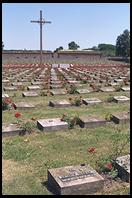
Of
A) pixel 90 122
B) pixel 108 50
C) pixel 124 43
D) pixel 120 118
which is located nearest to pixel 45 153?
pixel 90 122

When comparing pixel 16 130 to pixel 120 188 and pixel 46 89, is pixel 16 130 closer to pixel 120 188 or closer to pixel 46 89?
pixel 120 188

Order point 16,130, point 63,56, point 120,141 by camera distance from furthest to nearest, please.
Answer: point 63,56 < point 16,130 < point 120,141

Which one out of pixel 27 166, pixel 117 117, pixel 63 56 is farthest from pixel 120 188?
pixel 63 56

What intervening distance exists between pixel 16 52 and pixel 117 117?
47.1 metres

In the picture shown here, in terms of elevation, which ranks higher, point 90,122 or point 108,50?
point 108,50

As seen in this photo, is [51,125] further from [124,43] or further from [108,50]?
[108,50]

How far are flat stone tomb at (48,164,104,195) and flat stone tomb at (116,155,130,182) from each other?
412mm

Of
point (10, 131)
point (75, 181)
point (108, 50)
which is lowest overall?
point (75, 181)

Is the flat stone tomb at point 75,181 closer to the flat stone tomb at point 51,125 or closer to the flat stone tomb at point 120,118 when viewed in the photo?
the flat stone tomb at point 51,125

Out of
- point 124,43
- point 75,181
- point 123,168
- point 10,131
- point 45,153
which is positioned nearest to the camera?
point 75,181

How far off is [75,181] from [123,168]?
76 centimetres

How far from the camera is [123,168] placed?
438cm

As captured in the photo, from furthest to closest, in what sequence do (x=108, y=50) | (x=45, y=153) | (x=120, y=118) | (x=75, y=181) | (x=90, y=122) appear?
(x=108, y=50) < (x=120, y=118) < (x=90, y=122) < (x=45, y=153) < (x=75, y=181)

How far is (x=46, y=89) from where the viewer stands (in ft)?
41.6
